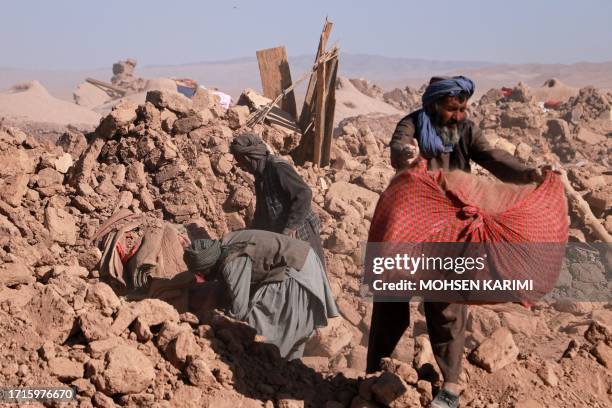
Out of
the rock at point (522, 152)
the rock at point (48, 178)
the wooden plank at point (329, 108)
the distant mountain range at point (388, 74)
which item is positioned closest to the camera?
the rock at point (48, 178)

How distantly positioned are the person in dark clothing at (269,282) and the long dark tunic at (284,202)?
0.54 metres

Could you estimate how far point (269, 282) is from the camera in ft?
15.9

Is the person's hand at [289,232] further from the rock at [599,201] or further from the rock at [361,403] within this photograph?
the rock at [599,201]

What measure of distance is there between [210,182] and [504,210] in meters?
4.45

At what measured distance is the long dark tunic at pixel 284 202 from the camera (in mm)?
5477

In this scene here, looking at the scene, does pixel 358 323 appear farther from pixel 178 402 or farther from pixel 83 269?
pixel 178 402

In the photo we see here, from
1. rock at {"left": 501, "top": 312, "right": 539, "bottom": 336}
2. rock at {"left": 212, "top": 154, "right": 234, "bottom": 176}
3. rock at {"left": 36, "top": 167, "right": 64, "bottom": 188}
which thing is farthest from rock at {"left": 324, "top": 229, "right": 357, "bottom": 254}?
rock at {"left": 36, "top": 167, "right": 64, "bottom": 188}

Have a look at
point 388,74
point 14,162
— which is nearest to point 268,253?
point 14,162

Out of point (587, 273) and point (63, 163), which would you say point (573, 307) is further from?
point (63, 163)

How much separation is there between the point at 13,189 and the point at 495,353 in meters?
3.86

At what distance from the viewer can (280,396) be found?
3684 mm

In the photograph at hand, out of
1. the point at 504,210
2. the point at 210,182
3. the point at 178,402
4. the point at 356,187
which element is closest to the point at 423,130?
the point at 504,210

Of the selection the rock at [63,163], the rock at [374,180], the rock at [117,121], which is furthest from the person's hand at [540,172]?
the rock at [374,180]

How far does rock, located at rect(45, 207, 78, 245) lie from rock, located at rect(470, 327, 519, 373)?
10.9ft
